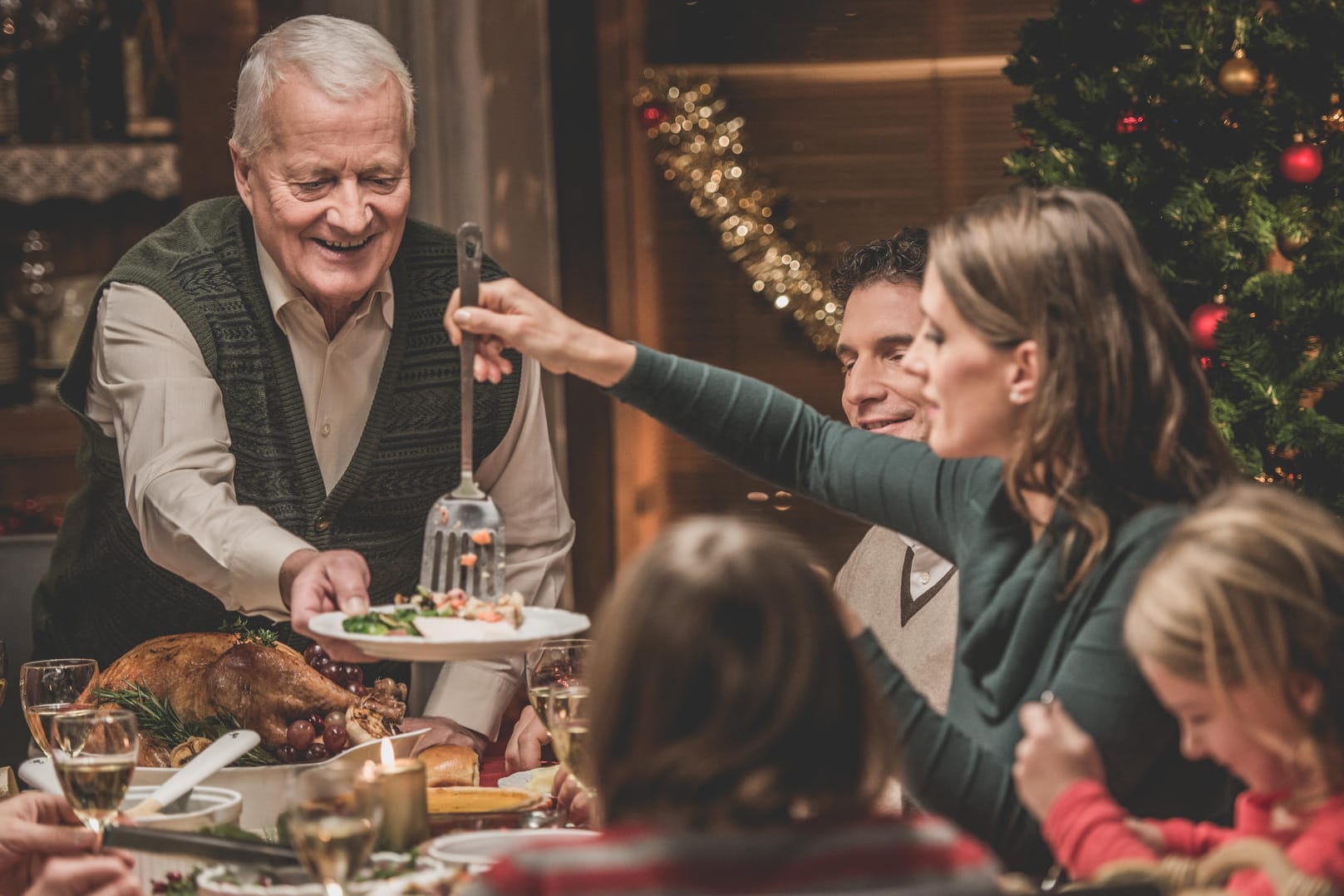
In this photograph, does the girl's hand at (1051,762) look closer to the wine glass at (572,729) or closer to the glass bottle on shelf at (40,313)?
the wine glass at (572,729)

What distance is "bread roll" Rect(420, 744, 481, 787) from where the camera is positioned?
191cm

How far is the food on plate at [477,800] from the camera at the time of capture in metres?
1.69

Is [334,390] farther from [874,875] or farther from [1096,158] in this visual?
[874,875]

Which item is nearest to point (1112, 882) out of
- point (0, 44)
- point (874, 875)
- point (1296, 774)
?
point (1296, 774)

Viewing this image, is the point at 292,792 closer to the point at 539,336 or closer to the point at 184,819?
the point at 184,819

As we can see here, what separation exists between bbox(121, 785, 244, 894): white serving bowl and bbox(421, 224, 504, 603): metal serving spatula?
31 cm

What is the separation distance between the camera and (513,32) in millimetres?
4340

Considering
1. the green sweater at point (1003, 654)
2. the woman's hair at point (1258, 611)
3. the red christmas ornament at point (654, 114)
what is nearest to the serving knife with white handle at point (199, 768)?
the green sweater at point (1003, 654)

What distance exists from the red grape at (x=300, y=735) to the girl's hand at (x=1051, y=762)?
93 cm

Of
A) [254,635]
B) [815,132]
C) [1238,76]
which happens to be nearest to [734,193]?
[815,132]

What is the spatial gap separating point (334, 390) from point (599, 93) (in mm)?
2231

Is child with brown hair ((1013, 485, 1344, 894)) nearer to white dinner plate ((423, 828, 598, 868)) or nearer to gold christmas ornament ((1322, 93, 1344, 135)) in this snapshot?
white dinner plate ((423, 828, 598, 868))

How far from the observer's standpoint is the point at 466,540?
1.71m

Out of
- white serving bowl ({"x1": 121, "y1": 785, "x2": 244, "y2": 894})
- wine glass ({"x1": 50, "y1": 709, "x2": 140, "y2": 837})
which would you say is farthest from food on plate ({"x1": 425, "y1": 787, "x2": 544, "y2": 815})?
wine glass ({"x1": 50, "y1": 709, "x2": 140, "y2": 837})
